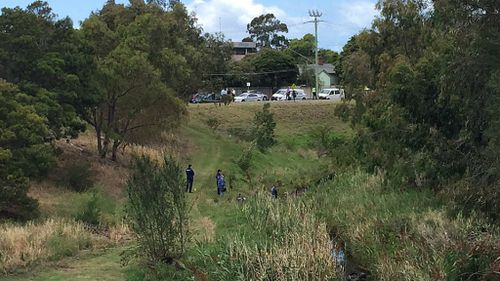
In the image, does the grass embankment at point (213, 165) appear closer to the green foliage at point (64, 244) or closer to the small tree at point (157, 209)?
the green foliage at point (64, 244)

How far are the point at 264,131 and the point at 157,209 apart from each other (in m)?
40.0

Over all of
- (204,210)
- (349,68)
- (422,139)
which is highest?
(349,68)

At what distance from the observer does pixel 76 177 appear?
3031 centimetres

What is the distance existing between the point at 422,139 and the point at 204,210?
32.4 ft

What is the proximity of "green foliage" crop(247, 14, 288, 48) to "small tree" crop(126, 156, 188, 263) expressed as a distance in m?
128

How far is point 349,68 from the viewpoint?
37.5 meters

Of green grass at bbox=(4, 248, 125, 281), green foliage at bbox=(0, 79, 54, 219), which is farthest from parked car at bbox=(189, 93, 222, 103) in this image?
green grass at bbox=(4, 248, 125, 281)

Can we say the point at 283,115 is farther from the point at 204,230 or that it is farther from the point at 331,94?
the point at 204,230

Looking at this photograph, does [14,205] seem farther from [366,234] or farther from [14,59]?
[366,234]

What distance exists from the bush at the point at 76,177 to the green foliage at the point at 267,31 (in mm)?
110848

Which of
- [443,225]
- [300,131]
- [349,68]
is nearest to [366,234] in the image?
[443,225]

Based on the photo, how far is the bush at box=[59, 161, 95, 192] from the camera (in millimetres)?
30000

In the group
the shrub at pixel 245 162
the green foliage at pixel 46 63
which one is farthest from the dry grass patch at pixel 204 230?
the shrub at pixel 245 162

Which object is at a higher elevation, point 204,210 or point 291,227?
point 291,227
